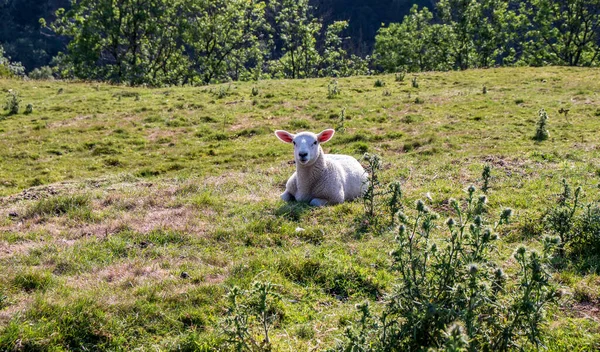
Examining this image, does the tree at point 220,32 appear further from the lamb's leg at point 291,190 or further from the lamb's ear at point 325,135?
the lamb's leg at point 291,190

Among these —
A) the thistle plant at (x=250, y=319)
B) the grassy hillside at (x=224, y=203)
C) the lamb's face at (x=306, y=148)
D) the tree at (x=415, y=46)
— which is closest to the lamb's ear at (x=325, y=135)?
the lamb's face at (x=306, y=148)

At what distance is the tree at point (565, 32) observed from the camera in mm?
46597

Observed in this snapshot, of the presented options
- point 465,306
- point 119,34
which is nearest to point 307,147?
point 465,306

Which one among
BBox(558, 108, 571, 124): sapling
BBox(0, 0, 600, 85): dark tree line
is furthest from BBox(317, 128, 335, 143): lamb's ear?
BBox(0, 0, 600, 85): dark tree line

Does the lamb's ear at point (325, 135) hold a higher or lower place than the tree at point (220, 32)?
lower

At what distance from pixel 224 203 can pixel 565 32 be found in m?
52.7

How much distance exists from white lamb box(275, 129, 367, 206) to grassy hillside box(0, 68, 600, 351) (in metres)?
0.67

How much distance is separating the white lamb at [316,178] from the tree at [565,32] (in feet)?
150

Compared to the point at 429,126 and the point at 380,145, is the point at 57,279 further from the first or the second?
the point at 429,126

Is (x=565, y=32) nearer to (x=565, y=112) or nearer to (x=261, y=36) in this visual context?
(x=261, y=36)

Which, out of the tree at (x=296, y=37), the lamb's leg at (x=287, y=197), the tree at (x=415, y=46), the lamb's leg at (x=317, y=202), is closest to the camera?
the lamb's leg at (x=317, y=202)

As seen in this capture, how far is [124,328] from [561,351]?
4160 millimetres

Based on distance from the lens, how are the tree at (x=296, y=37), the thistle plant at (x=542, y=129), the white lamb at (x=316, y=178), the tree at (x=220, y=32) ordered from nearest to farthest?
1. the white lamb at (x=316, y=178)
2. the thistle plant at (x=542, y=129)
3. the tree at (x=220, y=32)
4. the tree at (x=296, y=37)

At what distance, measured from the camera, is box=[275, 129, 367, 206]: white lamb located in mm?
9477
